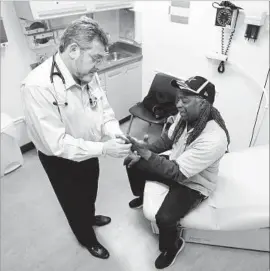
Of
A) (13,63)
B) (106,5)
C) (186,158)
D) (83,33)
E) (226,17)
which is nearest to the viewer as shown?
(226,17)

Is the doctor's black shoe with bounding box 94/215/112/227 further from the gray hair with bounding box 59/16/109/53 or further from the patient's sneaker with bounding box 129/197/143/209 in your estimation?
the gray hair with bounding box 59/16/109/53

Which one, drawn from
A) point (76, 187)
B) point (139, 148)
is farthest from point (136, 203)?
point (139, 148)

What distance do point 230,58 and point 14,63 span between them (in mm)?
1918

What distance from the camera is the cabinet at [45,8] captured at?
5.52ft

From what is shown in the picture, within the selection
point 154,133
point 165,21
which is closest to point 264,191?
point 165,21

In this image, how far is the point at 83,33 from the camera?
2.73 ft

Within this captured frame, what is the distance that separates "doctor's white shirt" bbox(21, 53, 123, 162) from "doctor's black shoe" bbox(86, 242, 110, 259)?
72cm

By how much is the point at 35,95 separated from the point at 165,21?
1.01 metres

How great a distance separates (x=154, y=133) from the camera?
2443 millimetres

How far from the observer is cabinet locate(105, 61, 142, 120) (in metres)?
2.36

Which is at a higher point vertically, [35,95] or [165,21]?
[165,21]

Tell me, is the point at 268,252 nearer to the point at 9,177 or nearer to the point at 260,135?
the point at 260,135

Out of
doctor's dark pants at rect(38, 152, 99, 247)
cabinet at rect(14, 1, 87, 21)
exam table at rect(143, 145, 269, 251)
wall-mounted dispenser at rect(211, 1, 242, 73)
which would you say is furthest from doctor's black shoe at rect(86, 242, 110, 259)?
cabinet at rect(14, 1, 87, 21)

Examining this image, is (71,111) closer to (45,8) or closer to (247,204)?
(247,204)
